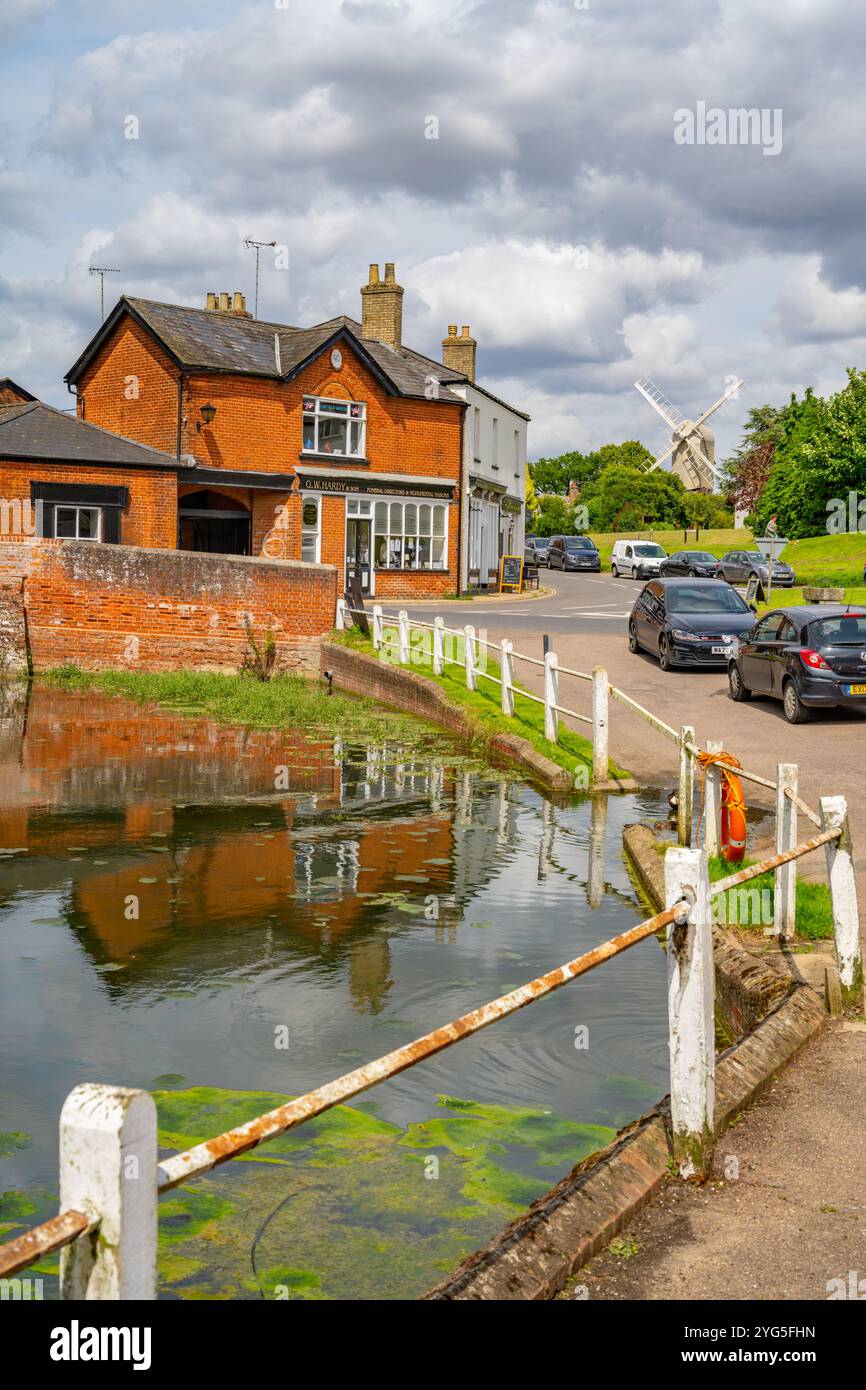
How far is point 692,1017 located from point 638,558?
183 feet

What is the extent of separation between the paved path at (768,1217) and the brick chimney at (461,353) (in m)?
45.4

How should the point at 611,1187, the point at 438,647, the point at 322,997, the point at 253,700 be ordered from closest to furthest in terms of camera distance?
the point at 611,1187 → the point at 322,997 → the point at 438,647 → the point at 253,700

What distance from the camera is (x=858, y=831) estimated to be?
479 inches

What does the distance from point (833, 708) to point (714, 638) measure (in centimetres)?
490

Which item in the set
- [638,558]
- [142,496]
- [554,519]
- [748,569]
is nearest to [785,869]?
[142,496]

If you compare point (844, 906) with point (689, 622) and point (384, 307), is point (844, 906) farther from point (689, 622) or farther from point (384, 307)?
point (384, 307)

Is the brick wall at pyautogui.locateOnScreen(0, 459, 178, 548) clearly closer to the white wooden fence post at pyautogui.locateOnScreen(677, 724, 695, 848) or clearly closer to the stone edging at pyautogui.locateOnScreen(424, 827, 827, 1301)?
the white wooden fence post at pyautogui.locateOnScreen(677, 724, 695, 848)

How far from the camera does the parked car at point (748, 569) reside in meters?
51.2

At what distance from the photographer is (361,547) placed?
140ft

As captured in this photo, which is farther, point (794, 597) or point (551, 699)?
point (794, 597)

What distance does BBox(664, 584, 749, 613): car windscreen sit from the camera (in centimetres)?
2575

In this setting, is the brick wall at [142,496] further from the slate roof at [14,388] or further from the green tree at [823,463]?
the green tree at [823,463]

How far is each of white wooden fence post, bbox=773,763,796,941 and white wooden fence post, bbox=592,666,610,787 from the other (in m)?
6.91
